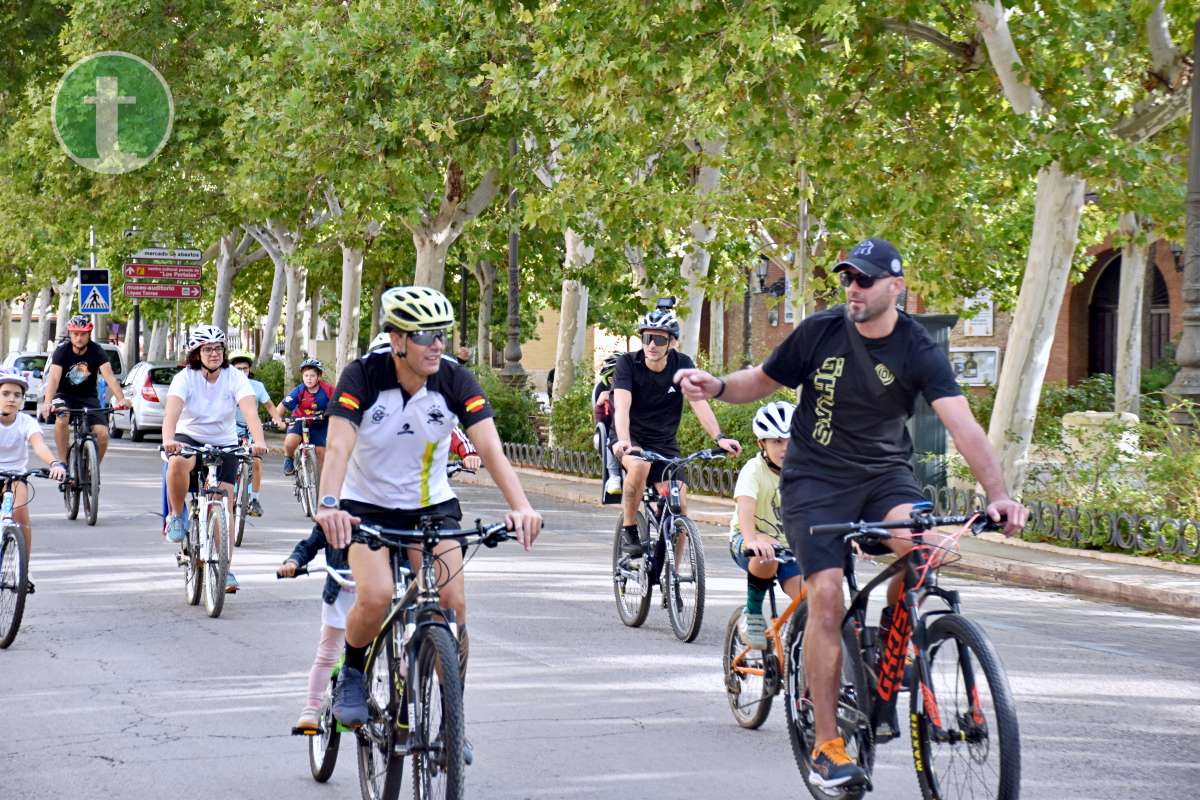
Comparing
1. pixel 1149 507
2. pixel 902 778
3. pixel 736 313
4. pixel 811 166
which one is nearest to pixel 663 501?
pixel 902 778

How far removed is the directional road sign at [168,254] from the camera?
44438 millimetres

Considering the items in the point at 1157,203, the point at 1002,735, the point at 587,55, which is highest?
the point at 587,55

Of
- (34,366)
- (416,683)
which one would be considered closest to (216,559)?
(416,683)

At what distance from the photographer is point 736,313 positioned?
205ft

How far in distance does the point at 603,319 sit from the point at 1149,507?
37.0m

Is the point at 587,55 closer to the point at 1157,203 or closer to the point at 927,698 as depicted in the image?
the point at 1157,203

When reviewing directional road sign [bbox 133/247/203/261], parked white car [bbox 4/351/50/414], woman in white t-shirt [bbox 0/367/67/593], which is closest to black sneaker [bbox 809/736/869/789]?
woman in white t-shirt [bbox 0/367/67/593]

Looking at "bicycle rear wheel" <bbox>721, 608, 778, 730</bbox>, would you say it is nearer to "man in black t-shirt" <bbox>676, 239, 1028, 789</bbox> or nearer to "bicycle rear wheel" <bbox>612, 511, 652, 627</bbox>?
"man in black t-shirt" <bbox>676, 239, 1028, 789</bbox>

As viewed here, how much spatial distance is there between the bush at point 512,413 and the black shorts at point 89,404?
36.7ft

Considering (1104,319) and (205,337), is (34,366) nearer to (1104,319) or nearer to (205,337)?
(1104,319)

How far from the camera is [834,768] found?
569cm

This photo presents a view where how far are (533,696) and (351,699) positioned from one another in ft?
8.25

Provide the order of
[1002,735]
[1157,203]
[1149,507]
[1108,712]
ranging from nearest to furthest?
[1002,735]
[1108,712]
[1149,507]
[1157,203]

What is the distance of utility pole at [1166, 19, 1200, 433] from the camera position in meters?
15.1
